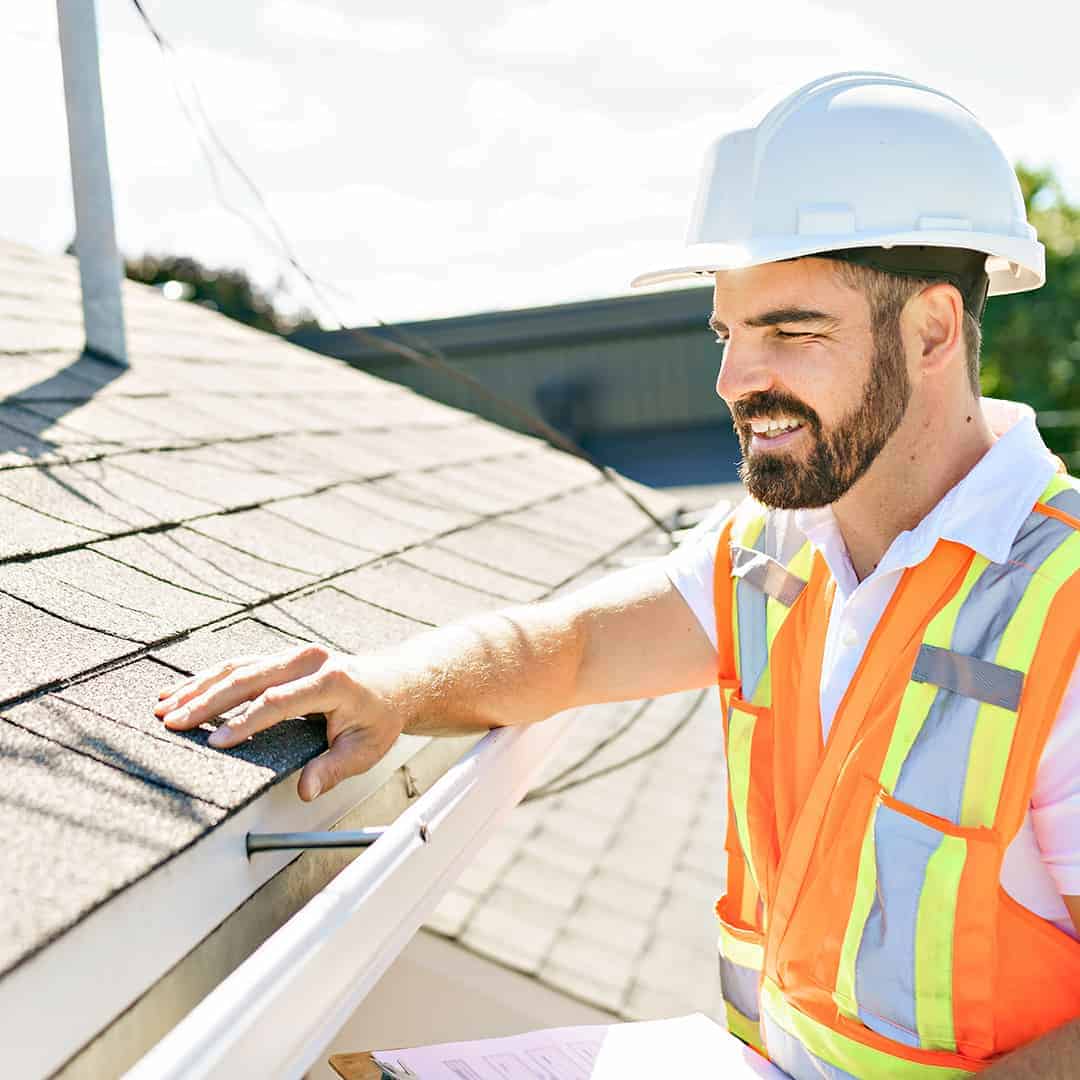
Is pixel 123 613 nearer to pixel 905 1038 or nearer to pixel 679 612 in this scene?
pixel 679 612

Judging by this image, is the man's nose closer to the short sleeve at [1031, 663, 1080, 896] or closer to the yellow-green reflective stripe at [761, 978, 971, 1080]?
the short sleeve at [1031, 663, 1080, 896]

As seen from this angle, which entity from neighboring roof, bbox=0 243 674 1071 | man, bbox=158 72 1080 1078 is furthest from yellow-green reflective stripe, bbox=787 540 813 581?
neighboring roof, bbox=0 243 674 1071

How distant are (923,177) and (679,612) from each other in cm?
92

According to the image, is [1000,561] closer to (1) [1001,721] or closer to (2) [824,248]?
(1) [1001,721]

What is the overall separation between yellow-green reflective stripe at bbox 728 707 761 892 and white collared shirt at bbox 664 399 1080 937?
0.19m

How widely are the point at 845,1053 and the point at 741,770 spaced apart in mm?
482

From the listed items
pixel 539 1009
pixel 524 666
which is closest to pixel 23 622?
pixel 524 666

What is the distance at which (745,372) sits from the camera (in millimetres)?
1924

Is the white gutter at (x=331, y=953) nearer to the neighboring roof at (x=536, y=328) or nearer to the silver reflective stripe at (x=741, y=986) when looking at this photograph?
the silver reflective stripe at (x=741, y=986)

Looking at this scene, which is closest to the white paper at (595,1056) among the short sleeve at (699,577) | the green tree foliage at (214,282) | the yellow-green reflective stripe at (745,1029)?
the yellow-green reflective stripe at (745,1029)

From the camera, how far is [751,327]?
195 centimetres

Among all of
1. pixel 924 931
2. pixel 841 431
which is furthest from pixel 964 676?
pixel 841 431

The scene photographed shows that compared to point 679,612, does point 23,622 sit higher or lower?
higher

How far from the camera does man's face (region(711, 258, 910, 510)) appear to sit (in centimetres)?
191
